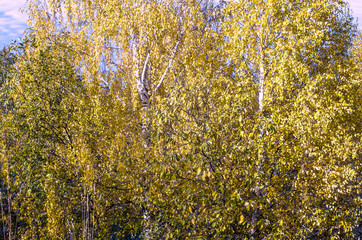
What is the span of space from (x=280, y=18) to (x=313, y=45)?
1.73 m

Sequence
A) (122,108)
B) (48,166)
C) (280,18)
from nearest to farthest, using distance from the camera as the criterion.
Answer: (48,166) < (280,18) < (122,108)

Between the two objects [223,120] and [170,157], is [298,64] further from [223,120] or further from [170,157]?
[170,157]

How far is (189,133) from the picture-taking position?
6.10 m

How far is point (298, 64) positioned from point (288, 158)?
278 centimetres

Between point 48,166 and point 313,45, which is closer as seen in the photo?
point 48,166

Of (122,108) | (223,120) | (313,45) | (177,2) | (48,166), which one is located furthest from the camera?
(177,2)

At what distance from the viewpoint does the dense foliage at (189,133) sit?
248 inches

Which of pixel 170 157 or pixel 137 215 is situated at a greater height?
pixel 170 157

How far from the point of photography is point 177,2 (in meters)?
14.7

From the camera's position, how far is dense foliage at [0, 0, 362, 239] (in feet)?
20.7

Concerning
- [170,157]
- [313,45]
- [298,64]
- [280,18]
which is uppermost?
[280,18]

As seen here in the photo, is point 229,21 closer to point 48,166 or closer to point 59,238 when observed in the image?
point 48,166

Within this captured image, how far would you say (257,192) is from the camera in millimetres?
8414

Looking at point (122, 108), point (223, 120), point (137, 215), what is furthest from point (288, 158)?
Answer: point (122, 108)
